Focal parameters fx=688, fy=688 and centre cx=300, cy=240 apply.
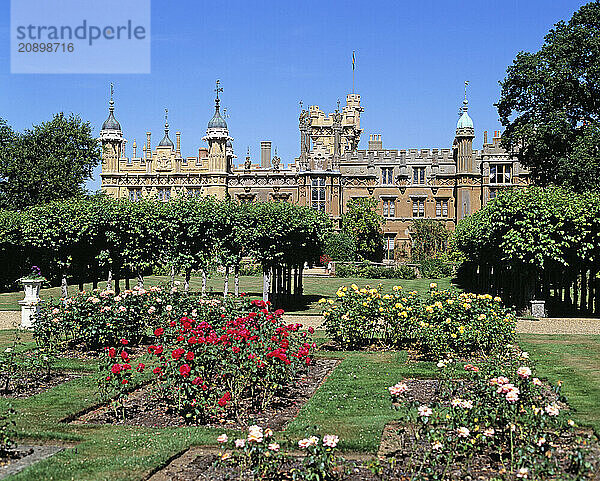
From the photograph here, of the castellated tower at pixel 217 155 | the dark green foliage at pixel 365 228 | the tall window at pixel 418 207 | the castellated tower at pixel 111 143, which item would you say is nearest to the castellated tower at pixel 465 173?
the tall window at pixel 418 207

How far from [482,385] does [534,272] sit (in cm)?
1559

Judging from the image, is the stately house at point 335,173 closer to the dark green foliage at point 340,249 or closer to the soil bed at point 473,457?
the dark green foliage at point 340,249

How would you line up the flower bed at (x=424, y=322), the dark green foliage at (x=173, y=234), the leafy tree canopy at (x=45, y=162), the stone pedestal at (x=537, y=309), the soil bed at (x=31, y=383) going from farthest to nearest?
the leafy tree canopy at (x=45, y=162) < the stone pedestal at (x=537, y=309) < the dark green foliage at (x=173, y=234) < the flower bed at (x=424, y=322) < the soil bed at (x=31, y=383)

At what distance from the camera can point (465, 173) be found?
5450cm

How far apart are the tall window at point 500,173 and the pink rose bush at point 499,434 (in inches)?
1934

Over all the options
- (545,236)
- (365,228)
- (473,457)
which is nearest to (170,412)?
(473,457)

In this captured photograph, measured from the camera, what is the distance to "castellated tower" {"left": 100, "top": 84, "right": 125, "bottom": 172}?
62.6 metres

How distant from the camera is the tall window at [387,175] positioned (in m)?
56.6

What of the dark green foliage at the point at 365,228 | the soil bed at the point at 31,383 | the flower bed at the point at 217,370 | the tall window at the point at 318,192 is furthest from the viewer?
the tall window at the point at 318,192

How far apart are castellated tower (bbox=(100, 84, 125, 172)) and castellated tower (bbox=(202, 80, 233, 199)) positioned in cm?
861

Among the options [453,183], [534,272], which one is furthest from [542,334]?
[453,183]

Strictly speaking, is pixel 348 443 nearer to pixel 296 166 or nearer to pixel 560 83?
pixel 560 83

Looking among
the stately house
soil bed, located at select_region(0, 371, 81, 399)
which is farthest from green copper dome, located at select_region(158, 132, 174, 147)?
soil bed, located at select_region(0, 371, 81, 399)

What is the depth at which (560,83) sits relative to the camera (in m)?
29.0
